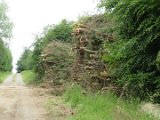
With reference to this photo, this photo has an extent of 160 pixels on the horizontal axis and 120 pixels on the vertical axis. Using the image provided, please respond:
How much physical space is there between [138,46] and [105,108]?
2173 mm

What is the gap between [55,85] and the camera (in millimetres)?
22812

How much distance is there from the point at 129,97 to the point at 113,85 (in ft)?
6.61

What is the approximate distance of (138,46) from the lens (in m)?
11.8

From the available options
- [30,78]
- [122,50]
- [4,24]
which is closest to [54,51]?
[122,50]

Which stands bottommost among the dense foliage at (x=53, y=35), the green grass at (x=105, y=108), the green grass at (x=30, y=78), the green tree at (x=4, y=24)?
the green grass at (x=105, y=108)

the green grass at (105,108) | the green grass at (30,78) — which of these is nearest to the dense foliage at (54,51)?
the green grass at (30,78)

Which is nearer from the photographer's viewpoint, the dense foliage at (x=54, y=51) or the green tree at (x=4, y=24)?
the dense foliage at (x=54, y=51)

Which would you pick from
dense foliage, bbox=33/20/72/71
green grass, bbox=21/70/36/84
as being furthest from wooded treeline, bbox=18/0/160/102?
green grass, bbox=21/70/36/84

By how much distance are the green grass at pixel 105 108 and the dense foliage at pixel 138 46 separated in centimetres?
69

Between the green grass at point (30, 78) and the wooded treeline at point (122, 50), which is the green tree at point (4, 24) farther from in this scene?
the wooded treeline at point (122, 50)

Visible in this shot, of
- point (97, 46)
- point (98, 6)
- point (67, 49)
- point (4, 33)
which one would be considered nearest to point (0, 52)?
point (4, 33)

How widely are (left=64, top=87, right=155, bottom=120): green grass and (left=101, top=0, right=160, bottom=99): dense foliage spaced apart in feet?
2.26

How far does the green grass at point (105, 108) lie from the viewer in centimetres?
1061

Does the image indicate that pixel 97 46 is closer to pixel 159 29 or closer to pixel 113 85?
pixel 113 85
